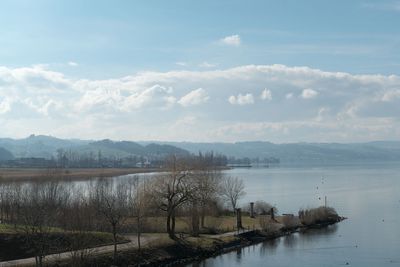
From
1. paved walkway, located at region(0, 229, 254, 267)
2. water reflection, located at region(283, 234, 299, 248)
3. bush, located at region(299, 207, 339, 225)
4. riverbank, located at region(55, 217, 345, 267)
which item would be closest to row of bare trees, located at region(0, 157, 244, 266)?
paved walkway, located at region(0, 229, 254, 267)

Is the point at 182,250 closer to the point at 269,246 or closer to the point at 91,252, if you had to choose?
the point at 91,252

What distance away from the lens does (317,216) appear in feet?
260

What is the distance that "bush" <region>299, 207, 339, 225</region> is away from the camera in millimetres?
77188

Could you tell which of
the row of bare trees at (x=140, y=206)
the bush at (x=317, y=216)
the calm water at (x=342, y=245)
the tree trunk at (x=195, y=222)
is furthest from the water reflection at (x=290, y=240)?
the tree trunk at (x=195, y=222)

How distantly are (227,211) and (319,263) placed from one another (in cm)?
3194

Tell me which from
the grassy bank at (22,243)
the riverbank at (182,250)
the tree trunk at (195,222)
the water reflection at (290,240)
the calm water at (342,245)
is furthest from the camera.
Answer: the water reflection at (290,240)

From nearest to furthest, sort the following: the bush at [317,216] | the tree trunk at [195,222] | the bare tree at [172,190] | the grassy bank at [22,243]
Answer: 1. the grassy bank at [22,243]
2. the bare tree at [172,190]
3. the tree trunk at [195,222]
4. the bush at [317,216]

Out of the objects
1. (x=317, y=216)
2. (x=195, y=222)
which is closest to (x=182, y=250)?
(x=195, y=222)

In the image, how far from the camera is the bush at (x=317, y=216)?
77.2 metres

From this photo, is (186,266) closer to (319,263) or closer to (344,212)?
(319,263)

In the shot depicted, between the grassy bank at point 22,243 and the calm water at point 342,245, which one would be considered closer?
the grassy bank at point 22,243

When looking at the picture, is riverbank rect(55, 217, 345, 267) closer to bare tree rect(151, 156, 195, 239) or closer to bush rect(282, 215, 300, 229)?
bare tree rect(151, 156, 195, 239)

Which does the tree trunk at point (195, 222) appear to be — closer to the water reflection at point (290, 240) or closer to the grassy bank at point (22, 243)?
the water reflection at point (290, 240)

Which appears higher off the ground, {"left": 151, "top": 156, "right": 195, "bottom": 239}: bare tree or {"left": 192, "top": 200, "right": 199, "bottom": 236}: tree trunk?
{"left": 151, "top": 156, "right": 195, "bottom": 239}: bare tree
